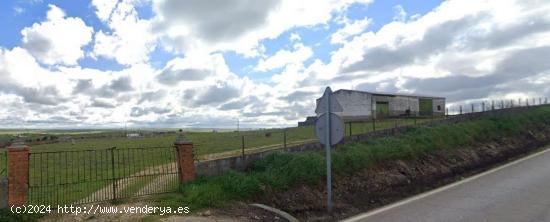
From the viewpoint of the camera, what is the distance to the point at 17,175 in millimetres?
9609

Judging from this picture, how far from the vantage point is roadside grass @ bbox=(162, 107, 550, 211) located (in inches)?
444

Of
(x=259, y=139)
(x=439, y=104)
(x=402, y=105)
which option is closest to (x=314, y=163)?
(x=259, y=139)

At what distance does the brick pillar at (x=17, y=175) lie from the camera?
9508mm

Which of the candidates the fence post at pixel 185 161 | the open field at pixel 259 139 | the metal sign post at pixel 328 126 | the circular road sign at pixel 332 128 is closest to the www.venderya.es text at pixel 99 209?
the fence post at pixel 185 161

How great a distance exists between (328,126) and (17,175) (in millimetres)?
6699

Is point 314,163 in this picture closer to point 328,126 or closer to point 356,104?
point 328,126

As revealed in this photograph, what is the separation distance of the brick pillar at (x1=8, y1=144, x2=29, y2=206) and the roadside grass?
2.75 m

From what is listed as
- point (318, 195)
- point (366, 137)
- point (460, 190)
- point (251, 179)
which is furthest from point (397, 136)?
point (251, 179)

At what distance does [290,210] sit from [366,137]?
375 inches

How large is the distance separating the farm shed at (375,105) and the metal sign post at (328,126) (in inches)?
1601

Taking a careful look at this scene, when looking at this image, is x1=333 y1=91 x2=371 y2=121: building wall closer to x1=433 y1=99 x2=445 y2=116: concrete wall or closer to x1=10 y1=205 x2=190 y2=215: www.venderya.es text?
x1=433 y1=99 x2=445 y2=116: concrete wall

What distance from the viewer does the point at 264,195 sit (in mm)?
12133

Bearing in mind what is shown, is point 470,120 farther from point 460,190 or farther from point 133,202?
point 133,202

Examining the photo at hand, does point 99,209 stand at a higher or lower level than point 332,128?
lower
